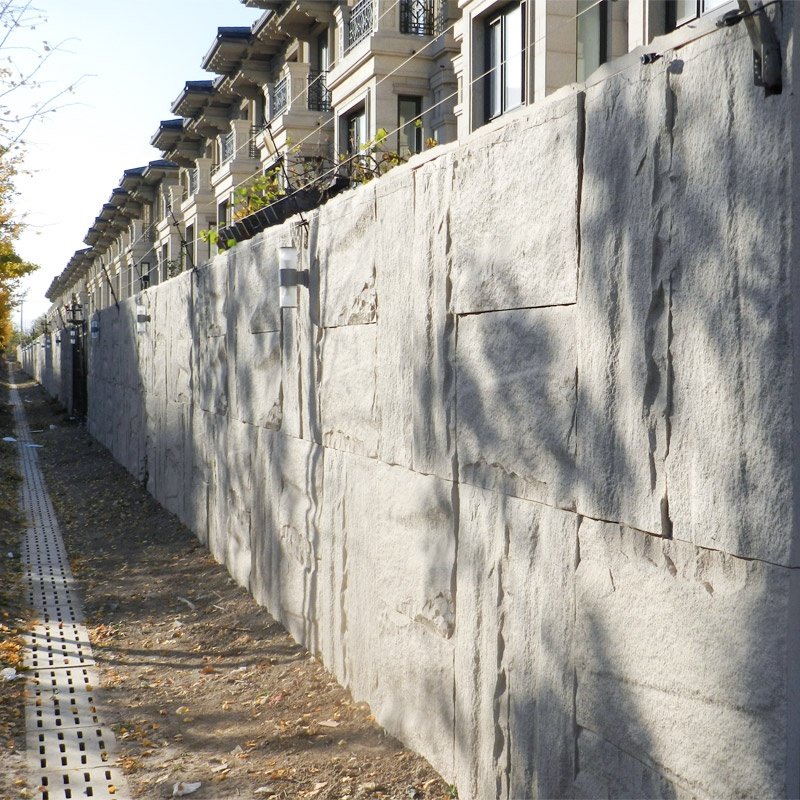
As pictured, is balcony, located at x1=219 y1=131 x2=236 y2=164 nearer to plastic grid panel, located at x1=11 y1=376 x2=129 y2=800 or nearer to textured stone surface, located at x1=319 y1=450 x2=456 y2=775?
plastic grid panel, located at x1=11 y1=376 x2=129 y2=800

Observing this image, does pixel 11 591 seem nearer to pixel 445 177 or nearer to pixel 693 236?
pixel 445 177

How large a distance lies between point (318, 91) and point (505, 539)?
22.1 m

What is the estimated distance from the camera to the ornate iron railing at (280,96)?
24.4 metres

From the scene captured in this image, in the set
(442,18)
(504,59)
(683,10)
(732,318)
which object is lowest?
(732,318)

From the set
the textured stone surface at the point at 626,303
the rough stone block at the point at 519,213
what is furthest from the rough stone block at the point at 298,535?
the textured stone surface at the point at 626,303

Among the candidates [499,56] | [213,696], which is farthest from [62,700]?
[499,56]

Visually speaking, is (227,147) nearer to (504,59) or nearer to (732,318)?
(504,59)

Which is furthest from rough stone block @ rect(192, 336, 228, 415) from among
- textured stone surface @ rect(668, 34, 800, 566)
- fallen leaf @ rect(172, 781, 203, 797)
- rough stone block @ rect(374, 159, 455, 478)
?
textured stone surface @ rect(668, 34, 800, 566)

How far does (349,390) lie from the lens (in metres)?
5.63

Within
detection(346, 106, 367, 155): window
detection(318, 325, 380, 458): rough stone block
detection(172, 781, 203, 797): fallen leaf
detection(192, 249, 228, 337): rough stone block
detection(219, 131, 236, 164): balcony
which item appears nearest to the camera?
detection(172, 781, 203, 797): fallen leaf

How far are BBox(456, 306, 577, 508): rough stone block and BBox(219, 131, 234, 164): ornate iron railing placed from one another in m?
26.6

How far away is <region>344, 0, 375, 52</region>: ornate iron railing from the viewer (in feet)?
62.2

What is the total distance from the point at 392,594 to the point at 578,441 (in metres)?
1.96

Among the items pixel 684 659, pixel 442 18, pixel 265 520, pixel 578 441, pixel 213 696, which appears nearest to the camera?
pixel 684 659
